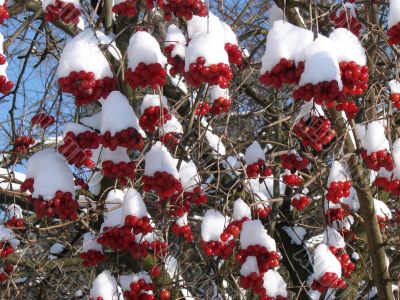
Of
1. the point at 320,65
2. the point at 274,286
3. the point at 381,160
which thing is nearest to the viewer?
the point at 320,65

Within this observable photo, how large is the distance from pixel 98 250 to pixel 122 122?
1347mm

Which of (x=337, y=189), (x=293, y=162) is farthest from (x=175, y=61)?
(x=337, y=189)

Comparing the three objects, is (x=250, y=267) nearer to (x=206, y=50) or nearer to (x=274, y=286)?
(x=274, y=286)

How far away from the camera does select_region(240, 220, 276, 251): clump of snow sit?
2.99m

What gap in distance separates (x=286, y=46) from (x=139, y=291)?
174 cm

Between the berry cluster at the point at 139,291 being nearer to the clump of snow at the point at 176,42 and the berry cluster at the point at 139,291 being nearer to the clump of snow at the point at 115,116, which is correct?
the clump of snow at the point at 115,116

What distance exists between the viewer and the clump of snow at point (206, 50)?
2.25 meters

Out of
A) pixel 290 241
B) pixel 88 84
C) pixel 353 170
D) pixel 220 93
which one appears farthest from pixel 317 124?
pixel 290 241

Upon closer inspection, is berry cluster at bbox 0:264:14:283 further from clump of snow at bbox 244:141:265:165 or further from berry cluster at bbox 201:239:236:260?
clump of snow at bbox 244:141:265:165

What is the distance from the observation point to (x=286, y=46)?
2.23 meters

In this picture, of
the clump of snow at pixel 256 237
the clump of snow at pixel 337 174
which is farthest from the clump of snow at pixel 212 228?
the clump of snow at pixel 337 174

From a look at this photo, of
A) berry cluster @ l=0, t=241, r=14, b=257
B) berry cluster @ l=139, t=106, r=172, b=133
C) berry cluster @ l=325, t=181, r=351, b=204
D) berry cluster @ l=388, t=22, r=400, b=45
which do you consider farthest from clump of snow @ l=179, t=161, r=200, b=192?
berry cluster @ l=0, t=241, r=14, b=257

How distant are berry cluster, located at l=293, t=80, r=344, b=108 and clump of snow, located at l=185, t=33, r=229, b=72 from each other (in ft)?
1.05

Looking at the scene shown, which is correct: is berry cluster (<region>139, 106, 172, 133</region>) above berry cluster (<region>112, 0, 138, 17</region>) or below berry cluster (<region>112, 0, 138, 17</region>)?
below
